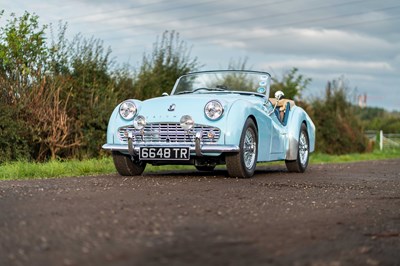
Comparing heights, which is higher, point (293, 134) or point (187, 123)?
point (187, 123)

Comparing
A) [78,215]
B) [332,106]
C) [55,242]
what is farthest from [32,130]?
[332,106]

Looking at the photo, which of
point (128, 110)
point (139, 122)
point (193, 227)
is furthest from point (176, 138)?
point (193, 227)

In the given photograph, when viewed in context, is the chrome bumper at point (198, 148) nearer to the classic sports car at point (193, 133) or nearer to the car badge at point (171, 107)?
the classic sports car at point (193, 133)

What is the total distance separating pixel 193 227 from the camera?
4.65 m

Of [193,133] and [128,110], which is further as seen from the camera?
[128,110]

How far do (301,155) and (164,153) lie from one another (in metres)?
3.62

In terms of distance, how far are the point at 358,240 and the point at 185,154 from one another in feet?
16.2

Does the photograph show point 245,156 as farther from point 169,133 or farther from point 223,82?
point 223,82

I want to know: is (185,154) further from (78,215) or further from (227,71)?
(78,215)

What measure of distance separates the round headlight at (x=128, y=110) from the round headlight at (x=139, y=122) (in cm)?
13

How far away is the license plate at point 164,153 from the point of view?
9.37 m

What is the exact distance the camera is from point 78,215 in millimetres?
5047

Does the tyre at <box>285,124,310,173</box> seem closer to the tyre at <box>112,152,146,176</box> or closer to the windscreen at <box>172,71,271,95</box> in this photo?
the windscreen at <box>172,71,271,95</box>

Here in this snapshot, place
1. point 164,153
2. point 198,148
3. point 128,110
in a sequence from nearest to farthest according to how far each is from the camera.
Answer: point 198,148 < point 164,153 < point 128,110
